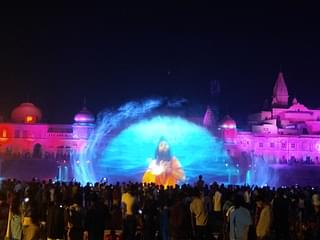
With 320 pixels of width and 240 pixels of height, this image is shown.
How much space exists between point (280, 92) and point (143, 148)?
114 feet

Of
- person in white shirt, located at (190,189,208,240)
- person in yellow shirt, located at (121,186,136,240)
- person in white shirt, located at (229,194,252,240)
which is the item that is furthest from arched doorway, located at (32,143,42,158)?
person in white shirt, located at (229,194,252,240)

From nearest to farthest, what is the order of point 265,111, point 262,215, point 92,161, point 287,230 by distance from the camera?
point 262,215, point 287,230, point 92,161, point 265,111

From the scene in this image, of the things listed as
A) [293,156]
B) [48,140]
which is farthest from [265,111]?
[48,140]

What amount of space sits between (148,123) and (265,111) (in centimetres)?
2892

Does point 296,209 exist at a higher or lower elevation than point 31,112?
lower

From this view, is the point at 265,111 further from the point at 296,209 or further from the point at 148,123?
the point at 296,209

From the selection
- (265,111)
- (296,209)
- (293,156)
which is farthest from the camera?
(265,111)

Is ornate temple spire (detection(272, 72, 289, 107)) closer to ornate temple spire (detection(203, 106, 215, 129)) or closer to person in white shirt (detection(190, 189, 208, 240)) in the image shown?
ornate temple spire (detection(203, 106, 215, 129))

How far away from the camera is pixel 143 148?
75.6 meters

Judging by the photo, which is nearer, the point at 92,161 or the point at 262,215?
the point at 262,215

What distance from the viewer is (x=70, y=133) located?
86125mm

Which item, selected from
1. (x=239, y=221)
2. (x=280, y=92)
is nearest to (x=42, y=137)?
(x=280, y=92)

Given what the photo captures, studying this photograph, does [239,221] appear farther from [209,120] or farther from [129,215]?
[209,120]

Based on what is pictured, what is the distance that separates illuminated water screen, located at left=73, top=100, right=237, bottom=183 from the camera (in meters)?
70.1
